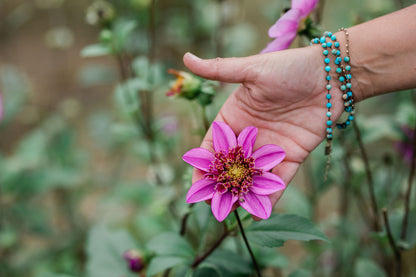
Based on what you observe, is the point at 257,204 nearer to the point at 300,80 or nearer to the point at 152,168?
the point at 300,80

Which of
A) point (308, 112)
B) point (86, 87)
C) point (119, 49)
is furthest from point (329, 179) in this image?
point (86, 87)

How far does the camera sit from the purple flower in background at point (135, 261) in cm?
80

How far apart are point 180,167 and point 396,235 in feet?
2.58

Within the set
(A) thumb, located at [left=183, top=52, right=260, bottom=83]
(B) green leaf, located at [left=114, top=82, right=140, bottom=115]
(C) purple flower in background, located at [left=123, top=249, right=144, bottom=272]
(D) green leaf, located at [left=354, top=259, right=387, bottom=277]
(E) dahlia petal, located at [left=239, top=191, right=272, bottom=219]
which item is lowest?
(D) green leaf, located at [left=354, top=259, right=387, bottom=277]

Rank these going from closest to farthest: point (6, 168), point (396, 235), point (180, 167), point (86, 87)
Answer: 1. point (396, 235)
2. point (6, 168)
3. point (180, 167)
4. point (86, 87)

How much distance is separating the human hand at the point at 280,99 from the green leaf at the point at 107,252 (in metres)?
0.39

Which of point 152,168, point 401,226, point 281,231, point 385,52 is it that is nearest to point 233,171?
point 281,231

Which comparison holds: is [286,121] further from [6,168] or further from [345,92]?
[6,168]

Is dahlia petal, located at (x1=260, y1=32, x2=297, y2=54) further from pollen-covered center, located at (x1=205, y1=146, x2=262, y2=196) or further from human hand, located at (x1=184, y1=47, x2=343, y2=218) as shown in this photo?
pollen-covered center, located at (x1=205, y1=146, x2=262, y2=196)

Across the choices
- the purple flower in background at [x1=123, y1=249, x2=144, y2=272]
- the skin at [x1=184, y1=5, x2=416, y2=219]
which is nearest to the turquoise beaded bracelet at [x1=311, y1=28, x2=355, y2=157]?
the skin at [x1=184, y1=5, x2=416, y2=219]

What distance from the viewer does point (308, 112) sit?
27.5 inches

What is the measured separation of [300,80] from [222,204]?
276 millimetres

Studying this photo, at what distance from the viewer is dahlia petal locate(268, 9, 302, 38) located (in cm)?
63

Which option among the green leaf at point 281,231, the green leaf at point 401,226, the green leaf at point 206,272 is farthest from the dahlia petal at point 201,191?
the green leaf at point 401,226
